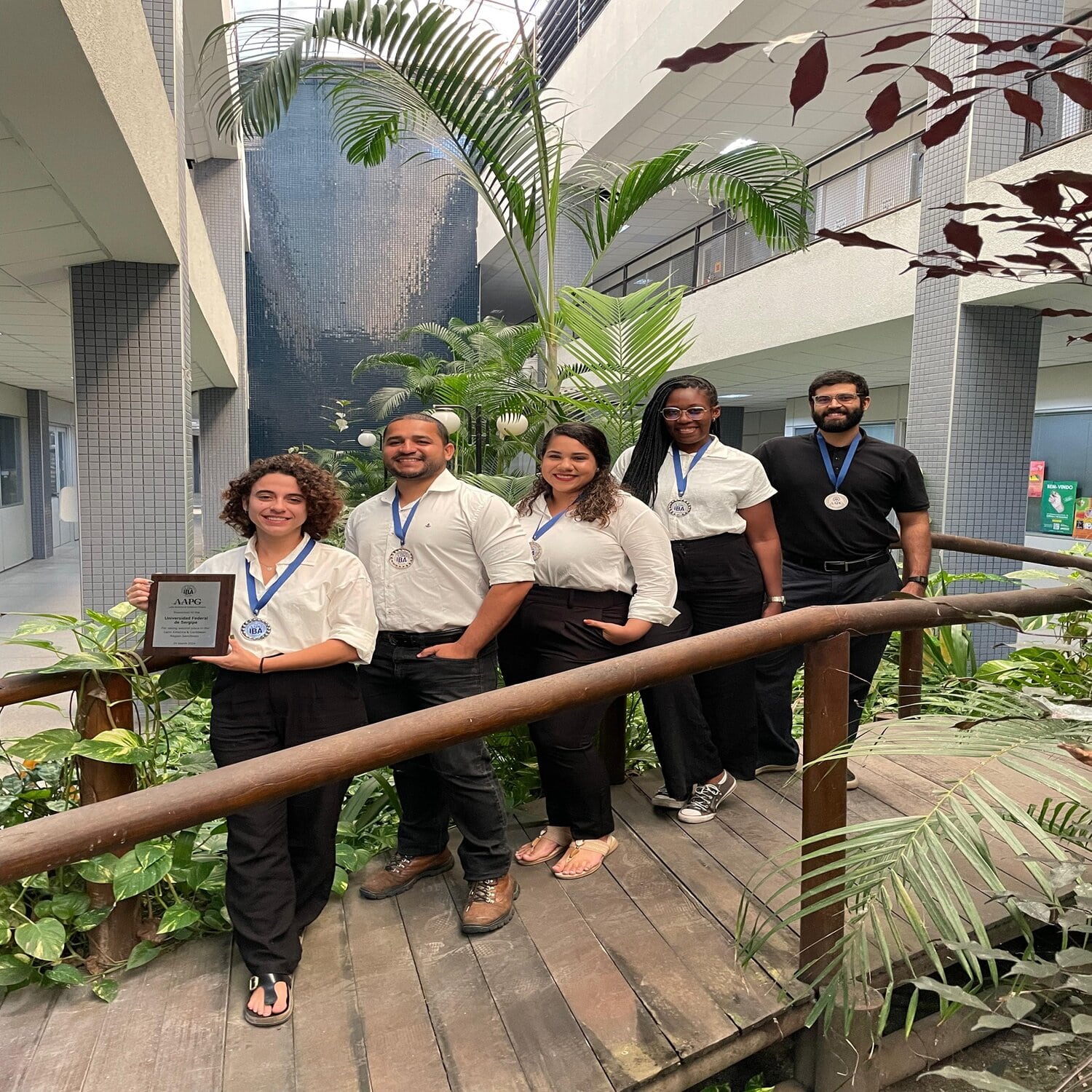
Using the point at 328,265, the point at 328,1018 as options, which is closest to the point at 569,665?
the point at 328,1018

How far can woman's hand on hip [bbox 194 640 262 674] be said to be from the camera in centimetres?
206

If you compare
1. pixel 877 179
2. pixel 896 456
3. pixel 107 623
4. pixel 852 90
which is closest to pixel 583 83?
pixel 852 90

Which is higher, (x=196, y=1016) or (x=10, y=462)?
(x=10, y=462)

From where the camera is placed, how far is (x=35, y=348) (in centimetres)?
929

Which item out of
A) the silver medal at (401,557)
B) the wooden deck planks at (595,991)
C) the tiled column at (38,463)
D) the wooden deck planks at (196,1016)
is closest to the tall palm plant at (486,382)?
the silver medal at (401,557)

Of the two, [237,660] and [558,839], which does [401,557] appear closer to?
[237,660]

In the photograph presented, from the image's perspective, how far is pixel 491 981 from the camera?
6.97ft

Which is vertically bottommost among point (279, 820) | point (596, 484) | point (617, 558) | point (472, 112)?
point (279, 820)

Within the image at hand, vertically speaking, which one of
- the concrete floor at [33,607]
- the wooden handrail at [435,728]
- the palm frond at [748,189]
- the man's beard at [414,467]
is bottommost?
the concrete floor at [33,607]

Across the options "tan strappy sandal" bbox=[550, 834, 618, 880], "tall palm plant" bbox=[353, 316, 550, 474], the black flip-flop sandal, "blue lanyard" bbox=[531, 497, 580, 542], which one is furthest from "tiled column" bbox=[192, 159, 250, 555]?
the black flip-flop sandal

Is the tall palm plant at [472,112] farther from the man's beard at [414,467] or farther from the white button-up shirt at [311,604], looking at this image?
the white button-up shirt at [311,604]

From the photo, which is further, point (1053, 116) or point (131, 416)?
point (1053, 116)

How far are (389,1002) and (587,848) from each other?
0.77 meters

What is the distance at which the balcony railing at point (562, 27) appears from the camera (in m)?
12.2
